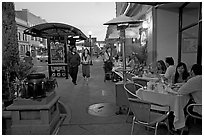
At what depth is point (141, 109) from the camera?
9.47ft

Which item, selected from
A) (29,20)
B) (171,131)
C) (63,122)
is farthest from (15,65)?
(29,20)

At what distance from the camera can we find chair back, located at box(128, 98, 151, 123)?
2832 millimetres

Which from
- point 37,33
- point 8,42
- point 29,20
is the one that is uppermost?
point 29,20

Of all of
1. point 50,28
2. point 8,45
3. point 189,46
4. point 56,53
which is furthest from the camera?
point 56,53

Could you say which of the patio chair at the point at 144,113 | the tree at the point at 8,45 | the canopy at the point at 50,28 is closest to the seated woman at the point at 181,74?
the patio chair at the point at 144,113

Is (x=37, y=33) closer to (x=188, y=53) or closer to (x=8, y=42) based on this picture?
(x=8, y=42)

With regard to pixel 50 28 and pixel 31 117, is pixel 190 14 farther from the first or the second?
pixel 31 117

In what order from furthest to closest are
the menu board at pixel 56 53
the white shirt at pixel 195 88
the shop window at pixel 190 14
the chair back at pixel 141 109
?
the menu board at pixel 56 53, the shop window at pixel 190 14, the white shirt at pixel 195 88, the chair back at pixel 141 109

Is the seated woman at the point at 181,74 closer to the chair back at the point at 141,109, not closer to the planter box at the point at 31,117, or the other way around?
the chair back at the point at 141,109

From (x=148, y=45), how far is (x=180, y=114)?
5.66 meters

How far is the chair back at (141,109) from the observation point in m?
2.83

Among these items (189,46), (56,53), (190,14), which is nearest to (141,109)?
(189,46)

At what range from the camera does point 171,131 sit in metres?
3.36

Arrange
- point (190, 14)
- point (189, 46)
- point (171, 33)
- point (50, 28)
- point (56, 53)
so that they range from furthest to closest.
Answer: point (56, 53) → point (50, 28) → point (171, 33) → point (189, 46) → point (190, 14)
